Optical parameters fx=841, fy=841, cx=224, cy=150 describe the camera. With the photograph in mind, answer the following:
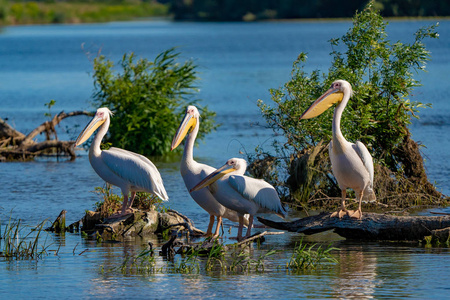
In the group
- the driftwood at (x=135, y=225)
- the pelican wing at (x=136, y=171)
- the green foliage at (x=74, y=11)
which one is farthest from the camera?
the green foliage at (x=74, y=11)

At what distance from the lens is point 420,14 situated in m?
85.1

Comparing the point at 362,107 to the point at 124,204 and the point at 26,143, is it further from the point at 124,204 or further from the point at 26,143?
the point at 26,143

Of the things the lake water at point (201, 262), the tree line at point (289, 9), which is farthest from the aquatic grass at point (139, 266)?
the tree line at point (289, 9)

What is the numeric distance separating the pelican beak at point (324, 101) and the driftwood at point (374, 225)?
1.19m

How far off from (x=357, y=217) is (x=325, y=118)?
280 cm

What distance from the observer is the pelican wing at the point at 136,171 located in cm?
989

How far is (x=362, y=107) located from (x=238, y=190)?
3317 millimetres

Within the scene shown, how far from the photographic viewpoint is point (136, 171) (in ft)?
32.6

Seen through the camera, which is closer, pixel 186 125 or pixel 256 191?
pixel 256 191

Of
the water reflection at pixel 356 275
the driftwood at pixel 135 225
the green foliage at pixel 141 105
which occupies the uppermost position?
the green foliage at pixel 141 105

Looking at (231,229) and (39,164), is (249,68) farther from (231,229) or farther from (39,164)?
(231,229)

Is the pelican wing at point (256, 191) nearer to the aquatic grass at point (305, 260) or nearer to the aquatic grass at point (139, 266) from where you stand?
the aquatic grass at point (305, 260)

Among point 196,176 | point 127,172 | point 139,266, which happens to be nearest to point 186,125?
point 196,176

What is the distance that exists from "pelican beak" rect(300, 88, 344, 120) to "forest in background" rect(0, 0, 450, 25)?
7210 centimetres
